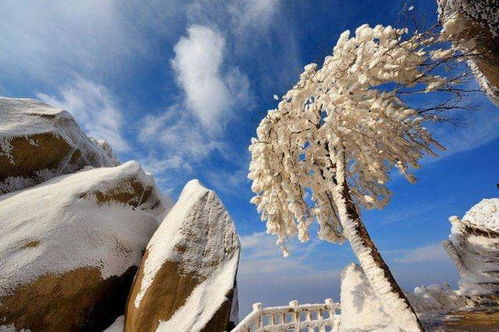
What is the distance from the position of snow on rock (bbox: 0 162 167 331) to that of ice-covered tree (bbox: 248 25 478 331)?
494 centimetres

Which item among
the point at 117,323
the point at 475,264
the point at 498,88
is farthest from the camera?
the point at 475,264

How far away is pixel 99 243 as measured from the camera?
877 cm

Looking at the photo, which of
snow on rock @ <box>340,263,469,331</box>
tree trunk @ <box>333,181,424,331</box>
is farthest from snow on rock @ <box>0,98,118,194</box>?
snow on rock @ <box>340,263,469,331</box>

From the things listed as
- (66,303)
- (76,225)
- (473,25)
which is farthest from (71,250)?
(473,25)

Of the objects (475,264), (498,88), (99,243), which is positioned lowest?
(99,243)

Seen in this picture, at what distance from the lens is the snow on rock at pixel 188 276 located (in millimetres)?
7746

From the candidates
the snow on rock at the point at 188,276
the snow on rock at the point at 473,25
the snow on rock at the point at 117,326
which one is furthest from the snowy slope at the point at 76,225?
the snow on rock at the point at 473,25

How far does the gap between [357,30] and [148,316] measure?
34.9ft

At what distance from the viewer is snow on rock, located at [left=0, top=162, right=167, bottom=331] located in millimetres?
7215

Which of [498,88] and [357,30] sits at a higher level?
[498,88]

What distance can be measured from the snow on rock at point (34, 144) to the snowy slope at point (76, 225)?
3.08 ft

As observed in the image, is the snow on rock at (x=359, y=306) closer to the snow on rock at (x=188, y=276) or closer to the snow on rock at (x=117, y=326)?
the snow on rock at (x=188, y=276)

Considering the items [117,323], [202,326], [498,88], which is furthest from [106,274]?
[498,88]

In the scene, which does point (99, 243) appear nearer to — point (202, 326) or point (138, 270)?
point (138, 270)
